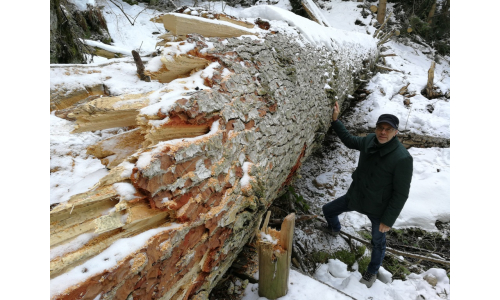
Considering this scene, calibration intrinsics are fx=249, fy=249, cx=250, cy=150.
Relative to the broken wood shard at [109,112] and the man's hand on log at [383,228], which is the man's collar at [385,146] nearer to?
the man's hand on log at [383,228]

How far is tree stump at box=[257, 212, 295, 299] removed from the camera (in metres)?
1.94

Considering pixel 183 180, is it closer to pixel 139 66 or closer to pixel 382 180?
pixel 382 180

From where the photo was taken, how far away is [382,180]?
A: 2387 millimetres

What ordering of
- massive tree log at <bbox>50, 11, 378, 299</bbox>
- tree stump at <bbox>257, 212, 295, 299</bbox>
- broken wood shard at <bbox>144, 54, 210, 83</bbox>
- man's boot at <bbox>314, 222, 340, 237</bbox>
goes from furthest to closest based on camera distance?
man's boot at <bbox>314, 222, 340, 237</bbox> < tree stump at <bbox>257, 212, 295, 299</bbox> < broken wood shard at <bbox>144, 54, 210, 83</bbox> < massive tree log at <bbox>50, 11, 378, 299</bbox>

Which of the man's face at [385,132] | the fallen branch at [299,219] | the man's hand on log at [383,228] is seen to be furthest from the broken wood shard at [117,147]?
the man's hand on log at [383,228]

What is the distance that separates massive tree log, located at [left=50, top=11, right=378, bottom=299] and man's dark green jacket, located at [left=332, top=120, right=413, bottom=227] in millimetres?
830

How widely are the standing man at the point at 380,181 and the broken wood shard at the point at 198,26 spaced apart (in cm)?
161

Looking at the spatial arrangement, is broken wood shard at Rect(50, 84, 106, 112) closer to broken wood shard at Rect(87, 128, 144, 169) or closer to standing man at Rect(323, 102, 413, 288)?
broken wood shard at Rect(87, 128, 144, 169)

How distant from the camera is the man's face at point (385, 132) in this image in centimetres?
229

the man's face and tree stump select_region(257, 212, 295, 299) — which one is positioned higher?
the man's face

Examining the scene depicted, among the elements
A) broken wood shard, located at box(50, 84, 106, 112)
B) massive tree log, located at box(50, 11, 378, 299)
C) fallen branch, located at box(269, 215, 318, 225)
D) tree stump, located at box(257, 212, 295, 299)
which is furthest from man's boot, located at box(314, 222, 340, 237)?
broken wood shard, located at box(50, 84, 106, 112)

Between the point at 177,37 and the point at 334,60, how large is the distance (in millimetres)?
2619

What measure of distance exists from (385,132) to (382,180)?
1.51ft

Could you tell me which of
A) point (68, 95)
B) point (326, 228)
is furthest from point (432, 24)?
point (68, 95)
